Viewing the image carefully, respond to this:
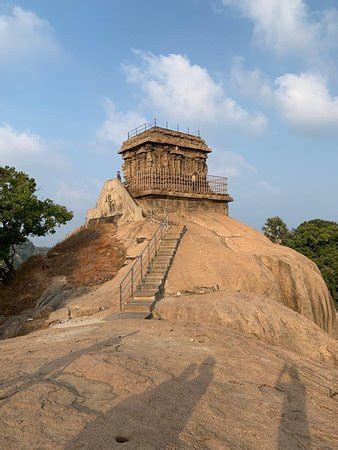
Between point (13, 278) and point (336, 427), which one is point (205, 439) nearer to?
point (336, 427)

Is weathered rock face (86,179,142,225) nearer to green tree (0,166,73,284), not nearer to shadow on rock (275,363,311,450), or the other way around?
green tree (0,166,73,284)

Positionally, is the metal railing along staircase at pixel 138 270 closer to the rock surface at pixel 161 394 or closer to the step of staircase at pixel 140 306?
the step of staircase at pixel 140 306

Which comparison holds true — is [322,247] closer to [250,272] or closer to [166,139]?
[166,139]

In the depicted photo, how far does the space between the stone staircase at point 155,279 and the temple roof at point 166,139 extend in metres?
12.2

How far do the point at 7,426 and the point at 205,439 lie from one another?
280 centimetres

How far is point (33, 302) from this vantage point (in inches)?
733

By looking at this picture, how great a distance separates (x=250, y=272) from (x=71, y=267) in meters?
9.52

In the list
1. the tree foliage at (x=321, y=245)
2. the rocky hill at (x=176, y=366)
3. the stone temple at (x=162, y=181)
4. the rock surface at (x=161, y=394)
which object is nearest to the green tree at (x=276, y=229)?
the tree foliage at (x=321, y=245)

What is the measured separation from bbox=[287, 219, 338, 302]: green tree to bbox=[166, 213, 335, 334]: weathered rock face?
55.5ft

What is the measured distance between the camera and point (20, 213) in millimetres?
19562

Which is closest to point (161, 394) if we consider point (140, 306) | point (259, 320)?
point (259, 320)

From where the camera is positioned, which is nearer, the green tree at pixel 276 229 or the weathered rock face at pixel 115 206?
the weathered rock face at pixel 115 206

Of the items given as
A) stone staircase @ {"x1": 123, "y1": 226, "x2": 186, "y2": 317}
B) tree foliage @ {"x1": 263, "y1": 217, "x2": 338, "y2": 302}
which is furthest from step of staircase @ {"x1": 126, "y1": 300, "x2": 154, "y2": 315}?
tree foliage @ {"x1": 263, "y1": 217, "x2": 338, "y2": 302}

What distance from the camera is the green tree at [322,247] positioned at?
126ft
